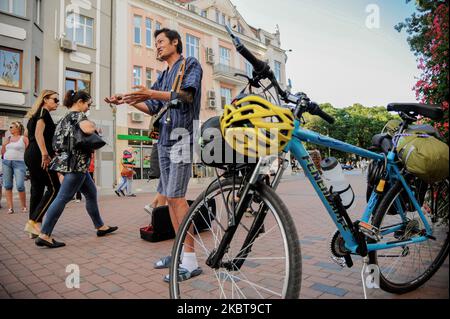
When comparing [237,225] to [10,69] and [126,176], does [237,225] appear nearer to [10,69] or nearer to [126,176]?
[126,176]

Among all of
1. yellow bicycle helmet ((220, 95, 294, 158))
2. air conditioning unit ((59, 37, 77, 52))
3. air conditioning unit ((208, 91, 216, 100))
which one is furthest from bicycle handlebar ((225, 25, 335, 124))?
air conditioning unit ((208, 91, 216, 100))

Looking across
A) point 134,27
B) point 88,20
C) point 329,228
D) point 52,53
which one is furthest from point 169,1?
point 329,228

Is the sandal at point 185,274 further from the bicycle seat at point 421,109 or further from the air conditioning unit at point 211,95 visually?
the air conditioning unit at point 211,95

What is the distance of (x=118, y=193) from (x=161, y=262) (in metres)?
→ 8.81

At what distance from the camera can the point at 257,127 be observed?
146 cm

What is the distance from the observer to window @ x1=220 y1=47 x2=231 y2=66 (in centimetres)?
2572

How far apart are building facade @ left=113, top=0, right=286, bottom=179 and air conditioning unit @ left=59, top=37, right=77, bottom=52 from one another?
3.18 metres

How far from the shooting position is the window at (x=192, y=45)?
23.2 metres

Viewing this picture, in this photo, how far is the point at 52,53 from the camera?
580 inches

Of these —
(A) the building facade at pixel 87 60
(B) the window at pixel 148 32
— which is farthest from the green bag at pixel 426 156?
(B) the window at pixel 148 32

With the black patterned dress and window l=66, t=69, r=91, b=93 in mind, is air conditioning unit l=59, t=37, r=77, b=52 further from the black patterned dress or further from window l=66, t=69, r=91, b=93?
the black patterned dress

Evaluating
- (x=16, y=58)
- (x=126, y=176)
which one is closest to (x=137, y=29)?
(x=16, y=58)
